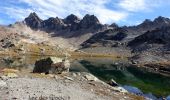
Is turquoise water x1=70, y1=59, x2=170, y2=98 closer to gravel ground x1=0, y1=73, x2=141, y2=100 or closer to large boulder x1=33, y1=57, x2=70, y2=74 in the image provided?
large boulder x1=33, y1=57, x2=70, y2=74

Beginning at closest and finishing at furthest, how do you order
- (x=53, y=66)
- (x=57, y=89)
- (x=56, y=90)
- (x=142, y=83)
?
(x=56, y=90) → (x=57, y=89) → (x=53, y=66) → (x=142, y=83)

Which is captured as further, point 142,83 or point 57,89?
point 142,83

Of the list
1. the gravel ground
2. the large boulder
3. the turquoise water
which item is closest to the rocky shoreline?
the gravel ground

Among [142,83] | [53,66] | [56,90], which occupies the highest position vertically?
[53,66]

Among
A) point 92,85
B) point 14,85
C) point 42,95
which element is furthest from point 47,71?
point 42,95

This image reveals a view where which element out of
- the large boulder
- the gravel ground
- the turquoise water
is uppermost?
the large boulder

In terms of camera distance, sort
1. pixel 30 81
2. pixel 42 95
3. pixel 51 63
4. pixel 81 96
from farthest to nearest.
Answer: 1. pixel 51 63
2. pixel 30 81
3. pixel 81 96
4. pixel 42 95

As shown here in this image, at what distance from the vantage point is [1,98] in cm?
4084

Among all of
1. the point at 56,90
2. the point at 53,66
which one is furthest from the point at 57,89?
the point at 53,66

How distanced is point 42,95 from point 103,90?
621 inches

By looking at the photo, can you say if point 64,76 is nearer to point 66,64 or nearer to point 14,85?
point 66,64

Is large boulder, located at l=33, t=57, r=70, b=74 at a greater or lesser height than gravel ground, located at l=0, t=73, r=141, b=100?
greater

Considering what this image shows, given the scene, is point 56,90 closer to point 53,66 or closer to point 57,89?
point 57,89

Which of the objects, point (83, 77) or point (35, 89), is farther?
point (83, 77)
